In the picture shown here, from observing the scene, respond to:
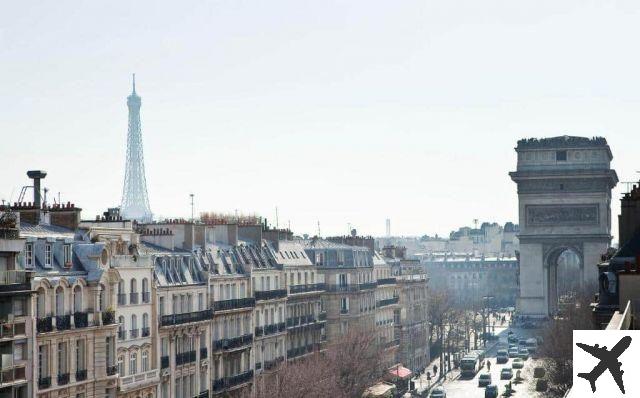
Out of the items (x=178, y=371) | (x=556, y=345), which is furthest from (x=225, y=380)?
(x=556, y=345)

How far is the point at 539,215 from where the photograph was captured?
141m

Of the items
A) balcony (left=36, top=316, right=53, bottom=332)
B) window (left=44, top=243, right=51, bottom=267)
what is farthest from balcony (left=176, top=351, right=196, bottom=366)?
balcony (left=36, top=316, right=53, bottom=332)

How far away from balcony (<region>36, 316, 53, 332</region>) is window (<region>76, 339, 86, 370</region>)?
7.31 feet

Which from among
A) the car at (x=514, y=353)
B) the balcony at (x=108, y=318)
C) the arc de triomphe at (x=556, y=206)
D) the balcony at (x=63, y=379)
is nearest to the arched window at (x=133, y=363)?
the balcony at (x=108, y=318)

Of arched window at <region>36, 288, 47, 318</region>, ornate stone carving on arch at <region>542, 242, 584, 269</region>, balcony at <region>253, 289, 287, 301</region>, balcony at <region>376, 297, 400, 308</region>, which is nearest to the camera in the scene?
arched window at <region>36, 288, 47, 318</region>

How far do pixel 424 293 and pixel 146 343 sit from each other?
70.7 m

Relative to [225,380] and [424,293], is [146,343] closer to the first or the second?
[225,380]

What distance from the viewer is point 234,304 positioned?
218ft

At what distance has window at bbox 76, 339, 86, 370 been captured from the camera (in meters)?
47.4

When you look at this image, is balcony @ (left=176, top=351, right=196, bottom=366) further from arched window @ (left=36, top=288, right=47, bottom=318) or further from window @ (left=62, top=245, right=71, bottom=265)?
arched window @ (left=36, top=288, right=47, bottom=318)

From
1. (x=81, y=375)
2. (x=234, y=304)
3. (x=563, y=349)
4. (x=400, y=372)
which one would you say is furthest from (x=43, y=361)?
(x=400, y=372)

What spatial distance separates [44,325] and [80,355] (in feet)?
9.88

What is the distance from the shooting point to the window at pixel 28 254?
45219mm

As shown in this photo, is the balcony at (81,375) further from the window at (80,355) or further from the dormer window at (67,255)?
the dormer window at (67,255)
